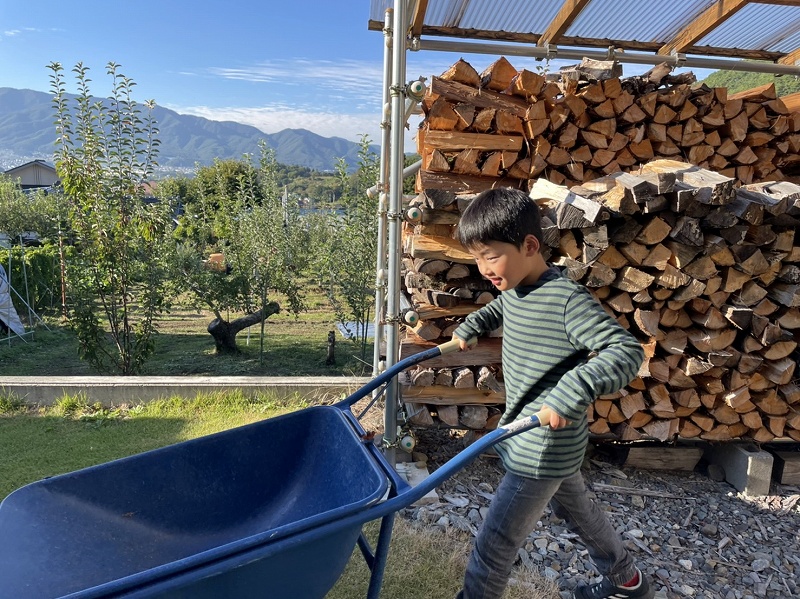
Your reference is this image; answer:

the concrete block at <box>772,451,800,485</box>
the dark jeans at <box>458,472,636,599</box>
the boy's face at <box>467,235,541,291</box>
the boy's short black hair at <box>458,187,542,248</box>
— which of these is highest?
the boy's short black hair at <box>458,187,542,248</box>

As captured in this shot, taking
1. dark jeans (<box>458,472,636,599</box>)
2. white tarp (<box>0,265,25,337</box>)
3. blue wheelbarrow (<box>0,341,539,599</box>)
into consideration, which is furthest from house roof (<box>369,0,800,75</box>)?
white tarp (<box>0,265,25,337</box>)

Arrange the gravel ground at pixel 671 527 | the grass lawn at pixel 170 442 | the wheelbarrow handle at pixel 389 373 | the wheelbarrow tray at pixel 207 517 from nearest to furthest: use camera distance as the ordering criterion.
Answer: the wheelbarrow tray at pixel 207 517, the wheelbarrow handle at pixel 389 373, the grass lawn at pixel 170 442, the gravel ground at pixel 671 527

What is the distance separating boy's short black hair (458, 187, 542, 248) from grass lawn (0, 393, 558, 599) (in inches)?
52.7

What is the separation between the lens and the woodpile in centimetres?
258

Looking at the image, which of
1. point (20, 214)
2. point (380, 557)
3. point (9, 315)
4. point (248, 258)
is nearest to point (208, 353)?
point (248, 258)

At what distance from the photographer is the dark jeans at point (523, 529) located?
1702 mm

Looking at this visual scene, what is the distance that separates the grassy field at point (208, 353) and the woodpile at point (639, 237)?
5.64ft

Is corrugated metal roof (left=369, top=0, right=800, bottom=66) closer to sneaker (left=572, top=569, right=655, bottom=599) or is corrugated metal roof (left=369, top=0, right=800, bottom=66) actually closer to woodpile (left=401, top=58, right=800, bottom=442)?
woodpile (left=401, top=58, right=800, bottom=442)

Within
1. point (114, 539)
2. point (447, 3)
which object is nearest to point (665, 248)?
point (447, 3)

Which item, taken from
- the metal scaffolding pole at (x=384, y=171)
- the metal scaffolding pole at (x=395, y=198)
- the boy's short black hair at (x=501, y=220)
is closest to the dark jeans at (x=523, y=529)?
the boy's short black hair at (x=501, y=220)

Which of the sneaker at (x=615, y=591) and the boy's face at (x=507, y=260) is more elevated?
the boy's face at (x=507, y=260)

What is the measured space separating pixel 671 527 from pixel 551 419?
172 cm

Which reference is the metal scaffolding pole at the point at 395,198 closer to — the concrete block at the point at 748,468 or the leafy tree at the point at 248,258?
the concrete block at the point at 748,468

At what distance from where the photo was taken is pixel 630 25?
11.6 feet
